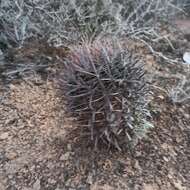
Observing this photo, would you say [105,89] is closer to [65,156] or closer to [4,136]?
[65,156]

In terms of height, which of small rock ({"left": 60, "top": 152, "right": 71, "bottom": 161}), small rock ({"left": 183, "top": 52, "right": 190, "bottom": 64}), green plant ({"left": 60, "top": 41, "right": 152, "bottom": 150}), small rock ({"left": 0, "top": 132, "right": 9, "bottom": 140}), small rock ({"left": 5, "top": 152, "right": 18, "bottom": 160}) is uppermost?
green plant ({"left": 60, "top": 41, "right": 152, "bottom": 150})

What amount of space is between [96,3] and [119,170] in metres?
1.43

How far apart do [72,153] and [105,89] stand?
0.40 m

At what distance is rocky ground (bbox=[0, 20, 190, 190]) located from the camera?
5.77 ft

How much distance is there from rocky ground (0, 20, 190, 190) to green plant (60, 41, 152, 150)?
14cm

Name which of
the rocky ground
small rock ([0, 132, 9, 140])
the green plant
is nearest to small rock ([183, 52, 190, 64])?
the rocky ground

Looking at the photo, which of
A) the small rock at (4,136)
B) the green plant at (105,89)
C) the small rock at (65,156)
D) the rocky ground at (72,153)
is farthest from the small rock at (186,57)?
the small rock at (4,136)

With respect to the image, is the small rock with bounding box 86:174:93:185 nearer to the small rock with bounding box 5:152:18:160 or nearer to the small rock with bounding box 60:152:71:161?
the small rock with bounding box 60:152:71:161

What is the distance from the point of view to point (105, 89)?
164cm

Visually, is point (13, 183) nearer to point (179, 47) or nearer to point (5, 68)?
point (5, 68)

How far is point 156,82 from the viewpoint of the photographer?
7.97 ft

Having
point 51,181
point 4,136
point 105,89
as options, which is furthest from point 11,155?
point 105,89

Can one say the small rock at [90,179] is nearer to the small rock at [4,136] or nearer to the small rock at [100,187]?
the small rock at [100,187]

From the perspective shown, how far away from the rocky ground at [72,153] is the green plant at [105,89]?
0.14m
